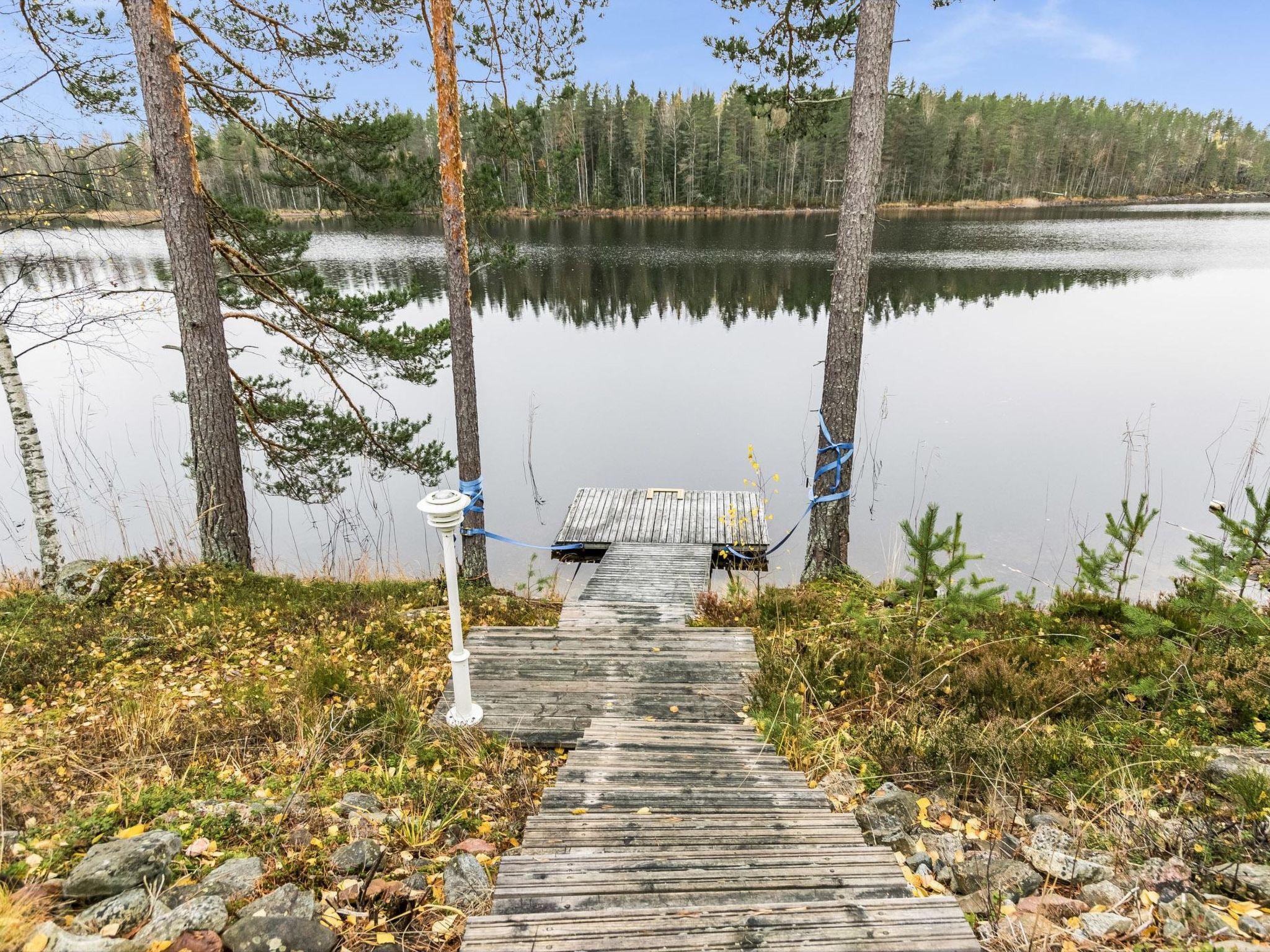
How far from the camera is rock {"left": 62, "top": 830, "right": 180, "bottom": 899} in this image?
2.15m

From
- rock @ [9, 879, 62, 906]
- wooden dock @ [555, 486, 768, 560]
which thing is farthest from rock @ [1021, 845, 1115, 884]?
wooden dock @ [555, 486, 768, 560]

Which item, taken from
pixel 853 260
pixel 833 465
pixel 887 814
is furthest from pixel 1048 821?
pixel 853 260

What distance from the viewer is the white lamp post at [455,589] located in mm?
3799

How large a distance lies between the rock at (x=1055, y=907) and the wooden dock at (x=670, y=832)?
488mm

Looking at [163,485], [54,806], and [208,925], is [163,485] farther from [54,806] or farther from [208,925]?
[208,925]

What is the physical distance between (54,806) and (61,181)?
209 inches

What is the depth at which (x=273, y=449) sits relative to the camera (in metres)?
8.30

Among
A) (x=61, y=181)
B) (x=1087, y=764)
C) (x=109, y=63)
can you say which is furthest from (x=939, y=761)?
(x=109, y=63)

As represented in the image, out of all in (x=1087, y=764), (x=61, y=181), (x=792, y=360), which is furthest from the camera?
(x=792, y=360)

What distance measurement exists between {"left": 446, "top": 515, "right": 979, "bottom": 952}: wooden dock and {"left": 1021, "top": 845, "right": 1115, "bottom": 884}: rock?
682 mm

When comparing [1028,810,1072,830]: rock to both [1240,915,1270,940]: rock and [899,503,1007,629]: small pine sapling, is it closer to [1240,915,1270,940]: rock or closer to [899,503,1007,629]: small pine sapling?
[1240,915,1270,940]: rock

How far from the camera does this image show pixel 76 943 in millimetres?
1795

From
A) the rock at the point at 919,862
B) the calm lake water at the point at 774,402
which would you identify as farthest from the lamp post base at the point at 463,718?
the calm lake water at the point at 774,402

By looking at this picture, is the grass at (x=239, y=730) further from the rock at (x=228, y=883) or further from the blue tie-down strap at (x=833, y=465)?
the blue tie-down strap at (x=833, y=465)
